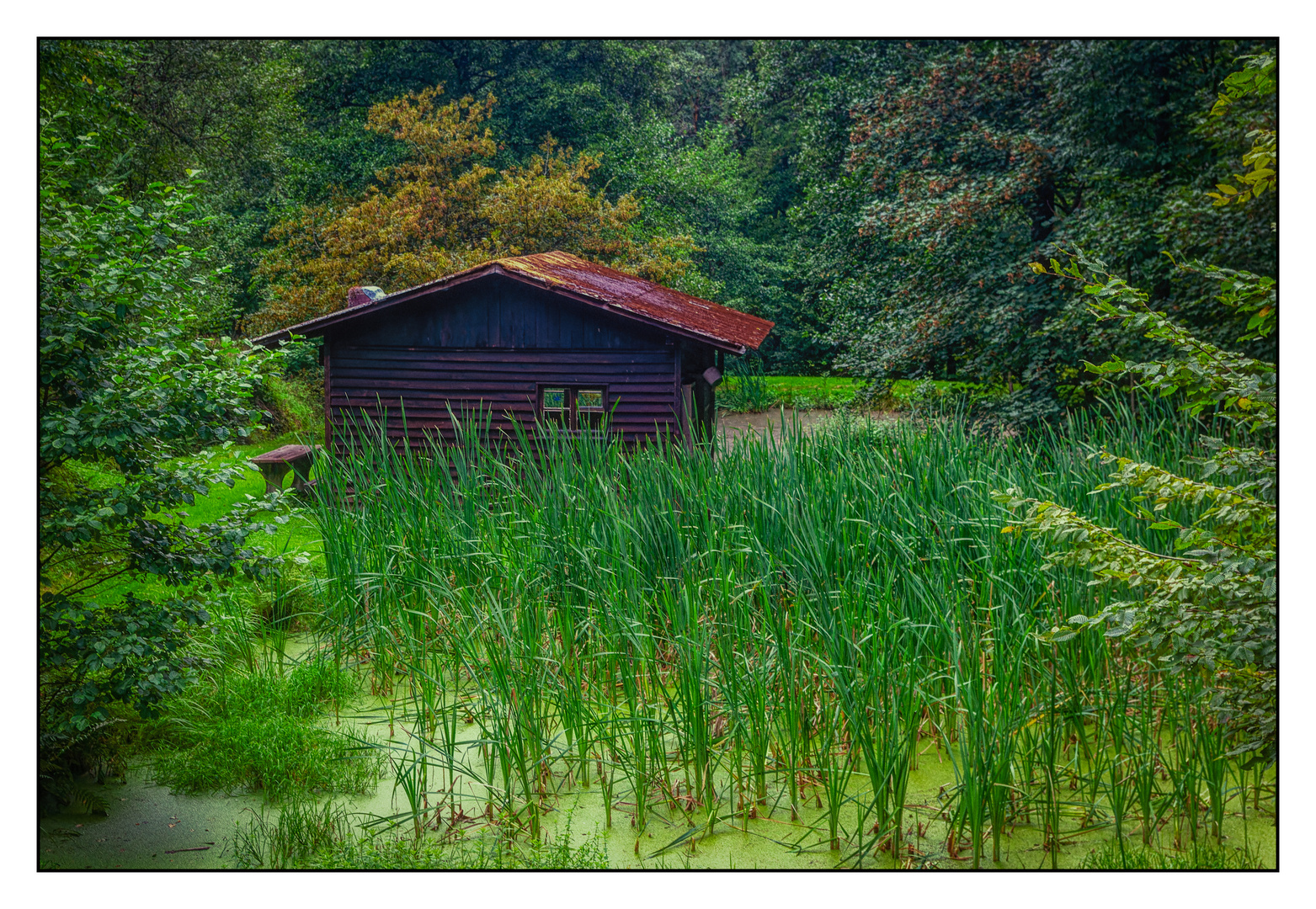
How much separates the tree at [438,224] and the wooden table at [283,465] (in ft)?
16.0

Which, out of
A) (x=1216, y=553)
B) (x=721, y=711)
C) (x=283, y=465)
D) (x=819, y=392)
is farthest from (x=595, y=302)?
(x=1216, y=553)

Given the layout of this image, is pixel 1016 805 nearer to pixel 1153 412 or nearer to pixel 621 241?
pixel 1153 412

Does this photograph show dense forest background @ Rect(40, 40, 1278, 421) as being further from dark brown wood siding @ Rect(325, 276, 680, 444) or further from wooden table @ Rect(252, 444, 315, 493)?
dark brown wood siding @ Rect(325, 276, 680, 444)

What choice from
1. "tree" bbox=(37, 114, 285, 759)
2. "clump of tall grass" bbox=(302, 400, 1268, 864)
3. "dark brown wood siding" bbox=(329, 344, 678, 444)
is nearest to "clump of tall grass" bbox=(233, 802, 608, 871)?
"clump of tall grass" bbox=(302, 400, 1268, 864)

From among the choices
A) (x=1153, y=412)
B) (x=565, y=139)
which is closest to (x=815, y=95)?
(x=565, y=139)

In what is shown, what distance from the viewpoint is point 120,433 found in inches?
135

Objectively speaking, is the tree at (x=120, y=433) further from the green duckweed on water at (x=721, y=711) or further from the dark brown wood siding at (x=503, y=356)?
the dark brown wood siding at (x=503, y=356)

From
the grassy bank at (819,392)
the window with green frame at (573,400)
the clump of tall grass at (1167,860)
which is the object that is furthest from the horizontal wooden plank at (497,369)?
the clump of tall grass at (1167,860)

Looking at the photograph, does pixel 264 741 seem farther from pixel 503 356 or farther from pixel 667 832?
pixel 503 356

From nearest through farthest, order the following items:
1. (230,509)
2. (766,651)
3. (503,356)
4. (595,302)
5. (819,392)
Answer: (766,651) → (230,509) → (595,302) → (503,356) → (819,392)

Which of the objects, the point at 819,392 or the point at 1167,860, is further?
the point at 819,392

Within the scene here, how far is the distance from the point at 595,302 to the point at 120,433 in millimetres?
6418

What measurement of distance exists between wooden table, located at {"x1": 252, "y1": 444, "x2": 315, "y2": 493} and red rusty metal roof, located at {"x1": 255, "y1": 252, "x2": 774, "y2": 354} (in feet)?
4.20

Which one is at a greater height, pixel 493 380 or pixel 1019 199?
pixel 1019 199
